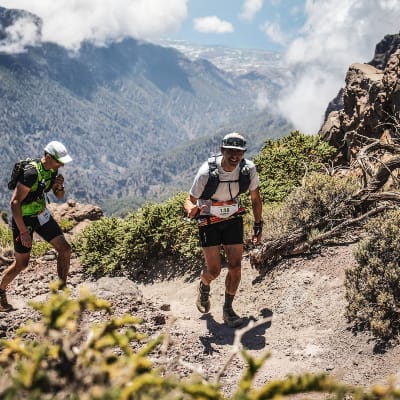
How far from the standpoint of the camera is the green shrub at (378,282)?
498 centimetres

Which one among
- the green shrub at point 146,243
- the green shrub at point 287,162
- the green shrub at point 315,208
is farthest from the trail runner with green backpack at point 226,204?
the green shrub at point 287,162

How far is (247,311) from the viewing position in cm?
684

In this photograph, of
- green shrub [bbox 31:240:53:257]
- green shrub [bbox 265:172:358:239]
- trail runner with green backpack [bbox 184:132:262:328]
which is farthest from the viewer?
green shrub [bbox 31:240:53:257]

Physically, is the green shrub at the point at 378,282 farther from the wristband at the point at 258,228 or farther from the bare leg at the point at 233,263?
the bare leg at the point at 233,263

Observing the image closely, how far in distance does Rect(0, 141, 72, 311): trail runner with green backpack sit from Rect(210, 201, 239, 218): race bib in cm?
221

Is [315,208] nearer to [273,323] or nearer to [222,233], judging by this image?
[222,233]

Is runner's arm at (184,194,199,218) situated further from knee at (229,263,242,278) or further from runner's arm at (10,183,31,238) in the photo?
runner's arm at (10,183,31,238)

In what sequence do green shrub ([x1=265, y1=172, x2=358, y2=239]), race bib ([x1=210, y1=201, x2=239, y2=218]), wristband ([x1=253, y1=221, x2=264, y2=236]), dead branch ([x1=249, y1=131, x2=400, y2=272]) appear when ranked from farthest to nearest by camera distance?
green shrub ([x1=265, y1=172, x2=358, y2=239]), dead branch ([x1=249, y1=131, x2=400, y2=272]), wristband ([x1=253, y1=221, x2=264, y2=236]), race bib ([x1=210, y1=201, x2=239, y2=218])

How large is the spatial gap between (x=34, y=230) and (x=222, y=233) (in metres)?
2.99

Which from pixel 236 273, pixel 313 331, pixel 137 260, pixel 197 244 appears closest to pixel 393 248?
pixel 313 331

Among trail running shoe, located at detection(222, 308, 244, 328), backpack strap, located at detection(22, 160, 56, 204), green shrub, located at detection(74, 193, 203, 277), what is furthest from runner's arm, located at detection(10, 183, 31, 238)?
green shrub, located at detection(74, 193, 203, 277)

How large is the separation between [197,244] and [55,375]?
6.70 metres

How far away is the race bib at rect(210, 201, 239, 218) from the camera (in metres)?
5.92

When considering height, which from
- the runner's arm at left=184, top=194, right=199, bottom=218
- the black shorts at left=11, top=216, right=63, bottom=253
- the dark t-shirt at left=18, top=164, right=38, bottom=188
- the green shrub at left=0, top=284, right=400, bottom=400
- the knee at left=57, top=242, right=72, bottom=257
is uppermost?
the dark t-shirt at left=18, top=164, right=38, bottom=188
